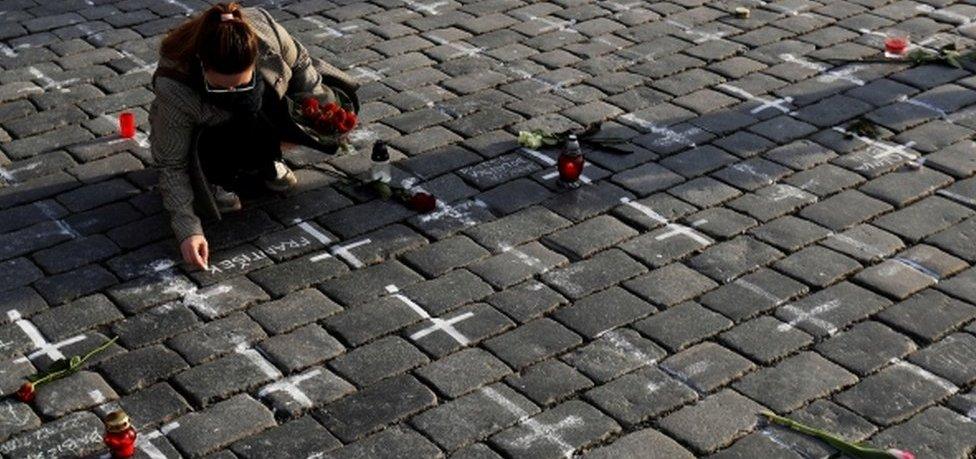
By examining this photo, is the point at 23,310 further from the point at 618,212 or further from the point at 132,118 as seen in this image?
the point at 618,212

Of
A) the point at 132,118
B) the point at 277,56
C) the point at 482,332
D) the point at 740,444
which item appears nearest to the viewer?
the point at 740,444

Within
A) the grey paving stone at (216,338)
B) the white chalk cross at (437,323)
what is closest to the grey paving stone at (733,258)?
the white chalk cross at (437,323)

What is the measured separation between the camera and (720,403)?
526 centimetres

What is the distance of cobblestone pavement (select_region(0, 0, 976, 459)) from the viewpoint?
205 inches

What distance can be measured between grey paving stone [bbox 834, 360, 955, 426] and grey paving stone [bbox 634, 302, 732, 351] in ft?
2.09

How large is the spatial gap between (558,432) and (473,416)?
0.33 metres

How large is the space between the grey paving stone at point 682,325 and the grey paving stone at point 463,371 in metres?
0.66

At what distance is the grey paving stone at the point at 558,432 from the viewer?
501 cm

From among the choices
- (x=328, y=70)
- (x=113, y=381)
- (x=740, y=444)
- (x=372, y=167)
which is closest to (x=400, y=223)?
(x=372, y=167)

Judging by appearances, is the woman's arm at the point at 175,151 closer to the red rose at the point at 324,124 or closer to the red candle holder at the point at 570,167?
the red rose at the point at 324,124

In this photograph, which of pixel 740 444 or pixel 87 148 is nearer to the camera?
pixel 740 444

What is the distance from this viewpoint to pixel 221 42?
5.87 meters

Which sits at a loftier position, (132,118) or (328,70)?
(328,70)

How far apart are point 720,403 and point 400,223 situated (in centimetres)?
197
